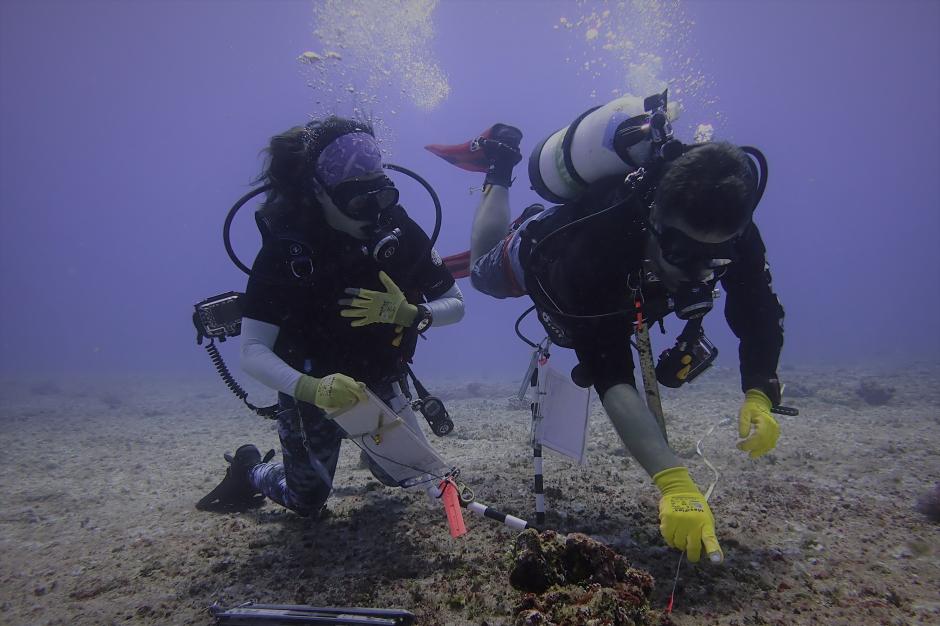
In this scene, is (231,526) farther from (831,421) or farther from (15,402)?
(15,402)

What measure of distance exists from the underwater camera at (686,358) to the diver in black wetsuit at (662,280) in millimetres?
290

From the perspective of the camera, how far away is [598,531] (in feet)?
10.9

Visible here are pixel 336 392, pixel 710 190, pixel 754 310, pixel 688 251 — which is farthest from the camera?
pixel 754 310

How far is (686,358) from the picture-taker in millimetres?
3748

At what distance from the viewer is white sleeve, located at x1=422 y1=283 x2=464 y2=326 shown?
13.1ft

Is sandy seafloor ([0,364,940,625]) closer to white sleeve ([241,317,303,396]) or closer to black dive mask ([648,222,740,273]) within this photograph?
white sleeve ([241,317,303,396])

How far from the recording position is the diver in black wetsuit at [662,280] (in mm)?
2754

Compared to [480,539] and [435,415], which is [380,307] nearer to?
[435,415]

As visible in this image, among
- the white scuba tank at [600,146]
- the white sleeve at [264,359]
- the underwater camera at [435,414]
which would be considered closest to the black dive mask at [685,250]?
the white scuba tank at [600,146]

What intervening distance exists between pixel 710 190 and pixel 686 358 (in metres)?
1.58

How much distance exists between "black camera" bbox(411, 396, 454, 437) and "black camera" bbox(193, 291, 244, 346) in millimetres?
1706

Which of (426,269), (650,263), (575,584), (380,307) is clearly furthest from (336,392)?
(650,263)

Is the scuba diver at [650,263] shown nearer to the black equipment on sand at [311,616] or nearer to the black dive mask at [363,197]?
the black dive mask at [363,197]

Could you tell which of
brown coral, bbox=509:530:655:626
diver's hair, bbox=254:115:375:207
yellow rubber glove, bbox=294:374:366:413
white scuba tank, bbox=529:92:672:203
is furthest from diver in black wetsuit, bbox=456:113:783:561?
diver's hair, bbox=254:115:375:207
